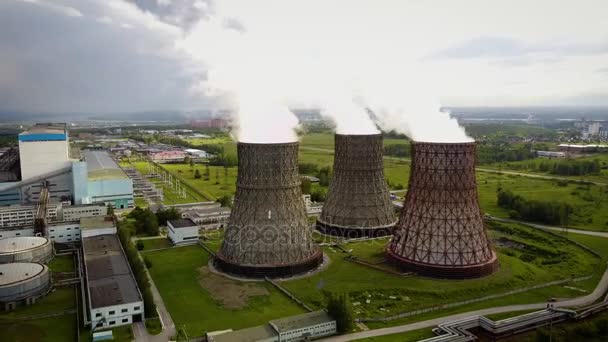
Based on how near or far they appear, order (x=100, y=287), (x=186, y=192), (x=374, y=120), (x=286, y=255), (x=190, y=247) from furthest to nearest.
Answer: (x=186, y=192) → (x=374, y=120) → (x=190, y=247) → (x=286, y=255) → (x=100, y=287)

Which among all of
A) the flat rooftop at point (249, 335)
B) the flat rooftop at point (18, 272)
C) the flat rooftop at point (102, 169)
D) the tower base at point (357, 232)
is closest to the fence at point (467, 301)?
the flat rooftop at point (249, 335)

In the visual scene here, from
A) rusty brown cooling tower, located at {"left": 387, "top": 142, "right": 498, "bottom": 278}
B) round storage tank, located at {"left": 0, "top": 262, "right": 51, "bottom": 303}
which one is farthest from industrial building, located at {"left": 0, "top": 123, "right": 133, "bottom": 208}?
rusty brown cooling tower, located at {"left": 387, "top": 142, "right": 498, "bottom": 278}

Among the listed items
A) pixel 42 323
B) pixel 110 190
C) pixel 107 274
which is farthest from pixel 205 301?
pixel 110 190

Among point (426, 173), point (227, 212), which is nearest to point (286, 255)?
point (426, 173)

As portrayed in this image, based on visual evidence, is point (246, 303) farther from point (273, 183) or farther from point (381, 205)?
point (381, 205)

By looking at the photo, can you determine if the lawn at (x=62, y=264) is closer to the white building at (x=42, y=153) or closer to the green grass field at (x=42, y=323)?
the green grass field at (x=42, y=323)

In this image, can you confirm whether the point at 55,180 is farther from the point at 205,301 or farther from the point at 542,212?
the point at 542,212

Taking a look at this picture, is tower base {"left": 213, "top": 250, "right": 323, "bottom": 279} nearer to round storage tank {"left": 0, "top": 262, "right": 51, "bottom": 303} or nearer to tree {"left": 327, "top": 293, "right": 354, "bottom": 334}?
tree {"left": 327, "top": 293, "right": 354, "bottom": 334}

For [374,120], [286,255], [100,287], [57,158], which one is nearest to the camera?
[100,287]
